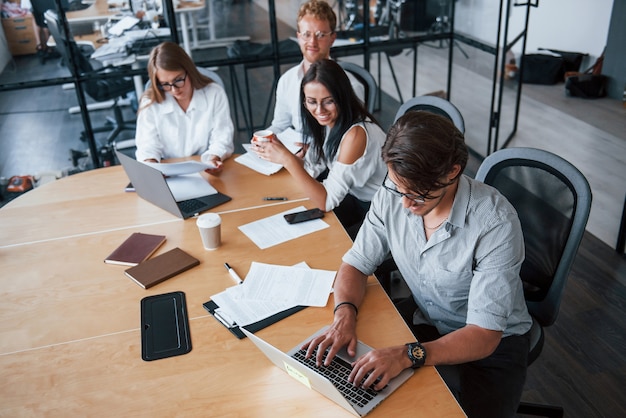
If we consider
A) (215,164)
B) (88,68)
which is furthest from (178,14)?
(215,164)

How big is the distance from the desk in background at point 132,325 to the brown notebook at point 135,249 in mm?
36

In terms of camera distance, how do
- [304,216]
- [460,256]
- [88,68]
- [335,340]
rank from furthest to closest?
1. [88,68]
2. [304,216]
3. [460,256]
4. [335,340]

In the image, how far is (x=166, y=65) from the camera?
261 centimetres

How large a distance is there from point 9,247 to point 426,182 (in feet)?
5.05

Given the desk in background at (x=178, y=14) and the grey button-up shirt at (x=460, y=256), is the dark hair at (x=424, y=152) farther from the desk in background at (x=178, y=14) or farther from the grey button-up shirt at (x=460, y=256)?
the desk in background at (x=178, y=14)

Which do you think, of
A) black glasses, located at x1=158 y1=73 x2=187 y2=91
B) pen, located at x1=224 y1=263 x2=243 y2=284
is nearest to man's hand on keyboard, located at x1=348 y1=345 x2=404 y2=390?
pen, located at x1=224 y1=263 x2=243 y2=284

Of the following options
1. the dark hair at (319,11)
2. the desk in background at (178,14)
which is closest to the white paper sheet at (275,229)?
the dark hair at (319,11)

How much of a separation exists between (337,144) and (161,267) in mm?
871

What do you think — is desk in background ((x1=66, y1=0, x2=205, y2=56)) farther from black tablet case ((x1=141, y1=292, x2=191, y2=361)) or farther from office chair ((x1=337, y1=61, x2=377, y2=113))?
black tablet case ((x1=141, y1=292, x2=191, y2=361))

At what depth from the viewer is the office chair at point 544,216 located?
1.78 m

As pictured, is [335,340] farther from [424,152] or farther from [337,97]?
[337,97]

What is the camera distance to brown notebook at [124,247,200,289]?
1.88 m

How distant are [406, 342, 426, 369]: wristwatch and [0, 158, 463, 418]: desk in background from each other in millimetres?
23

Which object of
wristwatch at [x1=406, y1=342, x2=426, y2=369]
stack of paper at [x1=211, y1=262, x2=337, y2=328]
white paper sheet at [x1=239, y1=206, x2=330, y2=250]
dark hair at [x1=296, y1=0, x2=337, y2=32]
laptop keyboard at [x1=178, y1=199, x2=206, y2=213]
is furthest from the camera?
dark hair at [x1=296, y1=0, x2=337, y2=32]
